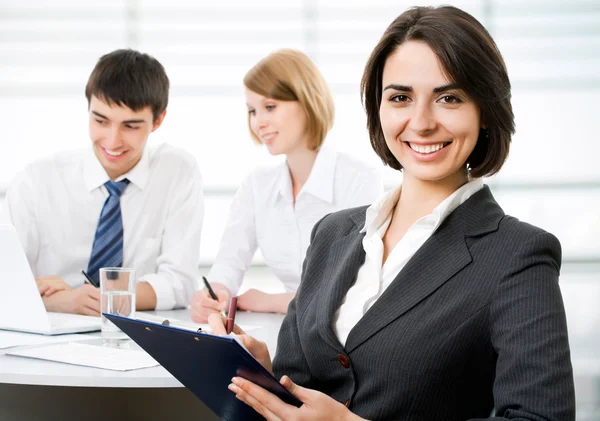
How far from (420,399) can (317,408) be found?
186 mm

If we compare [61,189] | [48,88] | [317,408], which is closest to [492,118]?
[317,408]

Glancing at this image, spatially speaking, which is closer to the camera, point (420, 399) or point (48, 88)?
point (420, 399)

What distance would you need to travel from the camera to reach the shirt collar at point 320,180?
304cm

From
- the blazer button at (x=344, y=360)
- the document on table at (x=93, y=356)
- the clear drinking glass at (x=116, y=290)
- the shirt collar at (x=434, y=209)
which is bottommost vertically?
the document on table at (x=93, y=356)

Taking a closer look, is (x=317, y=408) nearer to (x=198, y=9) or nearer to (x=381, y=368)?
(x=381, y=368)

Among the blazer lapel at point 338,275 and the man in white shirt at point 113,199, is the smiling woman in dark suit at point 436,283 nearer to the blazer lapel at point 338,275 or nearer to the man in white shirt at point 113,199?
the blazer lapel at point 338,275

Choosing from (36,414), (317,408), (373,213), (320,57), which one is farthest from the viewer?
(320,57)

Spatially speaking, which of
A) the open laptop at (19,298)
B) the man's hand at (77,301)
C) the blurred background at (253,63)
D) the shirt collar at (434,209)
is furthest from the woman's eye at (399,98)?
the blurred background at (253,63)

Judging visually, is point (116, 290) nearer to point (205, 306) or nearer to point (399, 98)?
point (205, 306)

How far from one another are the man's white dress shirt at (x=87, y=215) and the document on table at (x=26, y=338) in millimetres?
843

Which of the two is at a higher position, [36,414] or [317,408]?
[317,408]

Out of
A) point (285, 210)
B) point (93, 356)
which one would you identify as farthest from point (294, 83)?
point (93, 356)

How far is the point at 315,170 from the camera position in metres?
3.08

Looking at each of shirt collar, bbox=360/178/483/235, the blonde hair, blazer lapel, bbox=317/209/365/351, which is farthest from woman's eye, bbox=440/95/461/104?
the blonde hair
